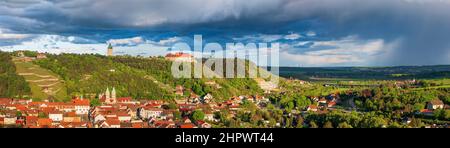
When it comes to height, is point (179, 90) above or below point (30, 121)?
above

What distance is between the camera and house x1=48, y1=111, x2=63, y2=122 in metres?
25.8

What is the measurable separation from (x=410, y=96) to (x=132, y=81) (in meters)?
23.4

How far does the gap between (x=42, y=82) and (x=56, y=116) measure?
13.5 metres

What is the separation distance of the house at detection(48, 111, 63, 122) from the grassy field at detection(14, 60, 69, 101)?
8.61m

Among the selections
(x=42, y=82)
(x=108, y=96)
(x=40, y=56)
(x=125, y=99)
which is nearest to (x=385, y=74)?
(x=40, y=56)

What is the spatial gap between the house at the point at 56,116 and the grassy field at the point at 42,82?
861cm

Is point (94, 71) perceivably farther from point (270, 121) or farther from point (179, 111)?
point (270, 121)

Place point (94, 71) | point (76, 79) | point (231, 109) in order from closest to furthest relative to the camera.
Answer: point (231, 109), point (76, 79), point (94, 71)

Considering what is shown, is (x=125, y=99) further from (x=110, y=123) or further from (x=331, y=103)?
(x=331, y=103)

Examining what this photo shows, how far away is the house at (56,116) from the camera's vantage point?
25.8 metres

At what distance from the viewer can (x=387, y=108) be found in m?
30.1

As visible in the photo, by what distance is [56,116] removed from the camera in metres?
26.4

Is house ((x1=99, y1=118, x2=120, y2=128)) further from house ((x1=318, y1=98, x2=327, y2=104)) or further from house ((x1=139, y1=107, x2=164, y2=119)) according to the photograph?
house ((x1=318, y1=98, x2=327, y2=104))

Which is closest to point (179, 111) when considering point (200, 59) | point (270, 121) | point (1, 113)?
point (270, 121)
